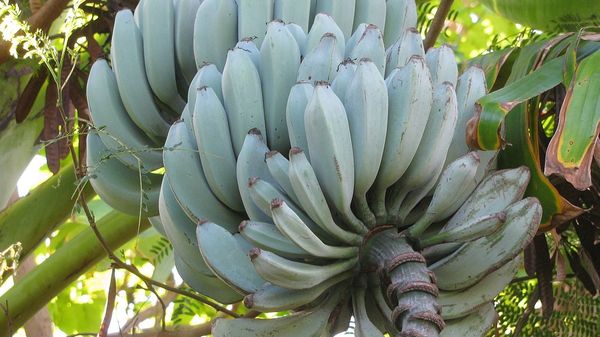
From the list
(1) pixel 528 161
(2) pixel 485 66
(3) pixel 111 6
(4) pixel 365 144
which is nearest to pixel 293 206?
(4) pixel 365 144

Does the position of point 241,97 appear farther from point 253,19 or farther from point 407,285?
point 407,285

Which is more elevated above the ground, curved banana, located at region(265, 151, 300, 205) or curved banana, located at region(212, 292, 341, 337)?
curved banana, located at region(265, 151, 300, 205)

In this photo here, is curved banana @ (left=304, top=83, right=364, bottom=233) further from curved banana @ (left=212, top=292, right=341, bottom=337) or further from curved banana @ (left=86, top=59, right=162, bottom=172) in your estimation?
curved banana @ (left=86, top=59, right=162, bottom=172)

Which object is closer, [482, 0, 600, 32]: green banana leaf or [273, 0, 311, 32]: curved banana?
[273, 0, 311, 32]: curved banana

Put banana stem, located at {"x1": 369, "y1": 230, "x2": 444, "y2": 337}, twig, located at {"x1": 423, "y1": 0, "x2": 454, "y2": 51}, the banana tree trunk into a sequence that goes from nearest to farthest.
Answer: banana stem, located at {"x1": 369, "y1": 230, "x2": 444, "y2": 337}, the banana tree trunk, twig, located at {"x1": 423, "y1": 0, "x2": 454, "y2": 51}

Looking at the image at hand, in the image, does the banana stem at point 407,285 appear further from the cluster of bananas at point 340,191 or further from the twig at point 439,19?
the twig at point 439,19

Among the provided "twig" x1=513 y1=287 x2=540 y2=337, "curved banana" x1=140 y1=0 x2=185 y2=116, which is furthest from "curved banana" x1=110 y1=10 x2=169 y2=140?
"twig" x1=513 y1=287 x2=540 y2=337

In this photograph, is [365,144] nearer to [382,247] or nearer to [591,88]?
[382,247]

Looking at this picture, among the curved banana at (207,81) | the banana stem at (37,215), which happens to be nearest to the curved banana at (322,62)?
the curved banana at (207,81)
